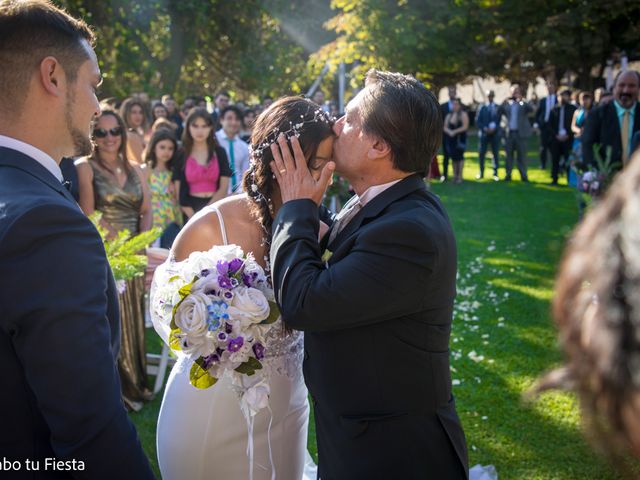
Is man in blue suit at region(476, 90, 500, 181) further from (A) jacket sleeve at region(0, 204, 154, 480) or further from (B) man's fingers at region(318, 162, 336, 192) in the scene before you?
(A) jacket sleeve at region(0, 204, 154, 480)

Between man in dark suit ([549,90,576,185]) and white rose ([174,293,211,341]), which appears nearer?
white rose ([174,293,211,341])

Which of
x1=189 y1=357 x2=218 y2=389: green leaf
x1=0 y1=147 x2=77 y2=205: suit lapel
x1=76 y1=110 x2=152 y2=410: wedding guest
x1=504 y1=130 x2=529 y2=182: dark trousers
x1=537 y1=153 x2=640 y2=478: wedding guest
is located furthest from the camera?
x1=504 y1=130 x2=529 y2=182: dark trousers

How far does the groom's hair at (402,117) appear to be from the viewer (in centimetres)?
231

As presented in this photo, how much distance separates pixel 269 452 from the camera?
2887 millimetres

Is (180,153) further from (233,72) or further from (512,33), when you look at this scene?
(512,33)

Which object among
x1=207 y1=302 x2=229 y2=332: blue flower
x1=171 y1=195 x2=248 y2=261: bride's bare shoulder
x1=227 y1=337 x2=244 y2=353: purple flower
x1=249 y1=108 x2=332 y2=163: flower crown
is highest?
x1=249 y1=108 x2=332 y2=163: flower crown

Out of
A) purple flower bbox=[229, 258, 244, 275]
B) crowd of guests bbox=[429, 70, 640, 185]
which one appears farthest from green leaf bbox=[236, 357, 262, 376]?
crowd of guests bbox=[429, 70, 640, 185]

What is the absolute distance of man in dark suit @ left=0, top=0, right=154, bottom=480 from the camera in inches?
61.8

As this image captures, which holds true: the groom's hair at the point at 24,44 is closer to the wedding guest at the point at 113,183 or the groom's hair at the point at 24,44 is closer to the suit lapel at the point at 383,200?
the suit lapel at the point at 383,200

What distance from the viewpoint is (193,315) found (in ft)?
7.81

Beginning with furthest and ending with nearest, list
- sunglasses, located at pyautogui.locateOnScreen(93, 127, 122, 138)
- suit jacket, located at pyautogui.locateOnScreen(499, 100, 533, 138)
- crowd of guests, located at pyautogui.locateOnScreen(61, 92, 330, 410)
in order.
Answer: suit jacket, located at pyautogui.locateOnScreen(499, 100, 533, 138), sunglasses, located at pyautogui.locateOnScreen(93, 127, 122, 138), crowd of guests, located at pyautogui.locateOnScreen(61, 92, 330, 410)

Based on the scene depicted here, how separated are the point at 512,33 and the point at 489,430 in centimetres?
2679

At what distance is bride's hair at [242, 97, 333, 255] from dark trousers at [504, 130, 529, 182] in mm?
16350

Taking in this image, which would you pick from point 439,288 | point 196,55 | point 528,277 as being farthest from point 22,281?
point 196,55
